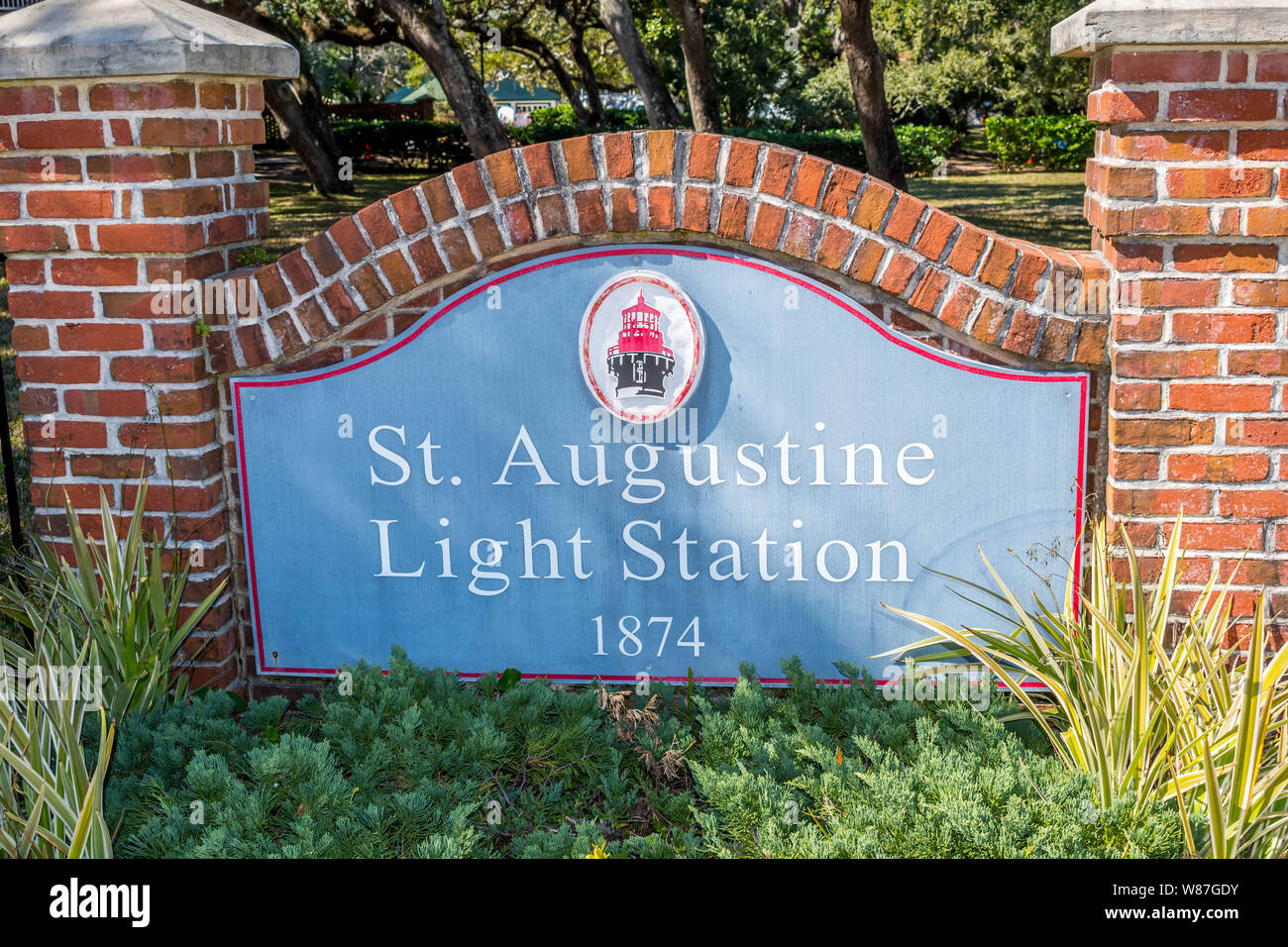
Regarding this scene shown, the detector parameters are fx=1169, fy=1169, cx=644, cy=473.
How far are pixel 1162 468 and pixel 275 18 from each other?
20.0 m

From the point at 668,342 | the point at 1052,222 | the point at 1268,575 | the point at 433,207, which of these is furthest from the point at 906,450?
the point at 1052,222

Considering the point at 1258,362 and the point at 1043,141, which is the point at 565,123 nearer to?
the point at 1043,141

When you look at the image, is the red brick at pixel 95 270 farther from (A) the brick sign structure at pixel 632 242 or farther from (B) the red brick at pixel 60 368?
(B) the red brick at pixel 60 368

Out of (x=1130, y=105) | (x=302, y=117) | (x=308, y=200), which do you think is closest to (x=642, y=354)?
(x=1130, y=105)

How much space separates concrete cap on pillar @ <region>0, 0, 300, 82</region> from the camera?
9.63 ft

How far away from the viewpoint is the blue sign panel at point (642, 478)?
3012 mm

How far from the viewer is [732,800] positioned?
2.50m

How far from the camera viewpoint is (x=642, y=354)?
119 inches

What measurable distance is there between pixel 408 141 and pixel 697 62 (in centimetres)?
1785

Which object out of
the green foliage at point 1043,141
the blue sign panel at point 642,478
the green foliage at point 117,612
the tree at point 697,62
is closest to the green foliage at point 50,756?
the green foliage at point 117,612

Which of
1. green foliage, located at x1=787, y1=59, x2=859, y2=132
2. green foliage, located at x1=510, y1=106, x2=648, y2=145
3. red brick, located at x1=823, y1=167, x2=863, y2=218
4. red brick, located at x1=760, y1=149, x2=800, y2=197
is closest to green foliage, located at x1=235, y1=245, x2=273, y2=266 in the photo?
red brick, located at x1=760, y1=149, x2=800, y2=197

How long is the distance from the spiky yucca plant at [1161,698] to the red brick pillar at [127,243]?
2.02 m

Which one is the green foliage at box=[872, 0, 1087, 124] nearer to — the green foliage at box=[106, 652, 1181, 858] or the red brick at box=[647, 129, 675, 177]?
the red brick at box=[647, 129, 675, 177]
